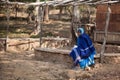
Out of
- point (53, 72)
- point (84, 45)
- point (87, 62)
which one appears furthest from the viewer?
point (87, 62)

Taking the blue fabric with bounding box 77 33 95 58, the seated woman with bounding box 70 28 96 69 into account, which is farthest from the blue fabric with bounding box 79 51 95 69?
the blue fabric with bounding box 77 33 95 58

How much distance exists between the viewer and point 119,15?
14.4 m

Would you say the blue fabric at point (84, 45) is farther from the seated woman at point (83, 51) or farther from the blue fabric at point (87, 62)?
the blue fabric at point (87, 62)

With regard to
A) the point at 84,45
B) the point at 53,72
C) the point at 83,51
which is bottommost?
the point at 53,72

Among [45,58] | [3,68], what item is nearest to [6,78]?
[3,68]

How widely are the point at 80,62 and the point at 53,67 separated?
94cm

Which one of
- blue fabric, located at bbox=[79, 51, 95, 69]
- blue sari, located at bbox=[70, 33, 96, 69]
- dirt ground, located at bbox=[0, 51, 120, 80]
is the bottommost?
dirt ground, located at bbox=[0, 51, 120, 80]

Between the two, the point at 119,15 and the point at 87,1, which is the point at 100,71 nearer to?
the point at 87,1

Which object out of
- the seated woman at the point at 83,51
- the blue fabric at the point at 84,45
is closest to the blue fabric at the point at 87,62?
the seated woman at the point at 83,51

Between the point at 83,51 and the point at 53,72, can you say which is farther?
the point at 83,51

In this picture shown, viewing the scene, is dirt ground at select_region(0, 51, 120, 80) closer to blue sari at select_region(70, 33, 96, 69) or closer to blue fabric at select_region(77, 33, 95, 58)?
blue sari at select_region(70, 33, 96, 69)

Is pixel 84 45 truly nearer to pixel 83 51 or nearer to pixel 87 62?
pixel 83 51

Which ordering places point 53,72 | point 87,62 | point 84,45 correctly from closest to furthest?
point 53,72
point 84,45
point 87,62

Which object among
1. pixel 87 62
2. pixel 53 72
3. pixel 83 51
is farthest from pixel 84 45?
pixel 53 72
